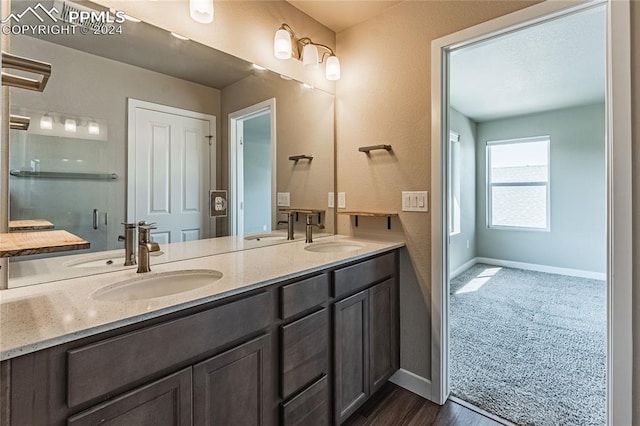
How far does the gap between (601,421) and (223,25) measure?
115 inches

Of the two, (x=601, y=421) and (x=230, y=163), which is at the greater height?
(x=230, y=163)

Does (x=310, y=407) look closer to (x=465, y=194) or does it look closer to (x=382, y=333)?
(x=382, y=333)

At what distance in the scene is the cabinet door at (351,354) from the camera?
1.54 meters

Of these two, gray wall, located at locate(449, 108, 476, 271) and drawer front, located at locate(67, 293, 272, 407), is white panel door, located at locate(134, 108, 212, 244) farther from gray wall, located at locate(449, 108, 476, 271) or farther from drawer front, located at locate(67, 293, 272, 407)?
gray wall, located at locate(449, 108, 476, 271)

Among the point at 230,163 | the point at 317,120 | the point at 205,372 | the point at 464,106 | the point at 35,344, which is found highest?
the point at 464,106

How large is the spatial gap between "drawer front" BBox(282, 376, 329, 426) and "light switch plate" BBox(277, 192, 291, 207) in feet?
3.65

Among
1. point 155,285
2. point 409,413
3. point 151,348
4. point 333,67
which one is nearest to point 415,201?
point 333,67

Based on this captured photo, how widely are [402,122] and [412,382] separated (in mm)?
1655

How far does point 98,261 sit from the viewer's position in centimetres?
131

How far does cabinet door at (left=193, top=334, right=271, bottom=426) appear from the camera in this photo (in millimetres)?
1004

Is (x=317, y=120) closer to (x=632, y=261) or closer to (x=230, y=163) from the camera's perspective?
(x=230, y=163)

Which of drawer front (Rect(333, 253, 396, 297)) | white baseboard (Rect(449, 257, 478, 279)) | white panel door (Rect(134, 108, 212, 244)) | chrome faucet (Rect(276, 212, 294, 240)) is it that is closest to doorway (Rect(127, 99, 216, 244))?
white panel door (Rect(134, 108, 212, 244))

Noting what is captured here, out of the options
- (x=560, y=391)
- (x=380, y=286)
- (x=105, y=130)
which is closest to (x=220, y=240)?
(x=105, y=130)

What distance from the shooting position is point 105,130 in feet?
4.27
